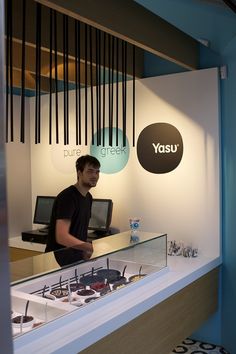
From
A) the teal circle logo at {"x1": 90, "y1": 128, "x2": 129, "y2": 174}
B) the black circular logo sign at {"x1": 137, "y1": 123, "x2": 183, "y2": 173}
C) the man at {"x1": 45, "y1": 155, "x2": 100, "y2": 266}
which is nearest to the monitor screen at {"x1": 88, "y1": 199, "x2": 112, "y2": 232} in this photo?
the teal circle logo at {"x1": 90, "y1": 128, "x2": 129, "y2": 174}

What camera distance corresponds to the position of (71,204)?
9.08 feet

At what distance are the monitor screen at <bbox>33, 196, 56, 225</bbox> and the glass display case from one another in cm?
175

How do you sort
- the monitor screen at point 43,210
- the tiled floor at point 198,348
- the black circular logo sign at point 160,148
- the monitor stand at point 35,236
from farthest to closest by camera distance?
1. the monitor screen at point 43,210
2. the monitor stand at point 35,236
3. the black circular logo sign at point 160,148
4. the tiled floor at point 198,348

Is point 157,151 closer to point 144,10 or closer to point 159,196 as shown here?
point 159,196

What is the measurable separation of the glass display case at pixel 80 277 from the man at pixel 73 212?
0.65 ft

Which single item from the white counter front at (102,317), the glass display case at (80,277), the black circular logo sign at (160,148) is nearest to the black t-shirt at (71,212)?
the glass display case at (80,277)

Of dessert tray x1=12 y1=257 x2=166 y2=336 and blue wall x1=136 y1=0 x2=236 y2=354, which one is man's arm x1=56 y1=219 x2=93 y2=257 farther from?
blue wall x1=136 y1=0 x2=236 y2=354

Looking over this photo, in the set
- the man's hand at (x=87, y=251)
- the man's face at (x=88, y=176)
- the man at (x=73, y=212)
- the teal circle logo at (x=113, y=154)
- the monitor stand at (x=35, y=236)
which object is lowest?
the monitor stand at (x=35, y=236)

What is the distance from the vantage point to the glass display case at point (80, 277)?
6.07ft

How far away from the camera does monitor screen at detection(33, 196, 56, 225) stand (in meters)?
4.32

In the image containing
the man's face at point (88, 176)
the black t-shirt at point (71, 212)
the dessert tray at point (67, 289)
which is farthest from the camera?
the man's face at point (88, 176)

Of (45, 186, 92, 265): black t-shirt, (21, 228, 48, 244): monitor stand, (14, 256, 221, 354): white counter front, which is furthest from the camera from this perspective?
(21, 228, 48, 244): monitor stand

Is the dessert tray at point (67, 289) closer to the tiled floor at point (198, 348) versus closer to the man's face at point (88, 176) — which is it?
the man's face at point (88, 176)

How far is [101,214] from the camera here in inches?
150
